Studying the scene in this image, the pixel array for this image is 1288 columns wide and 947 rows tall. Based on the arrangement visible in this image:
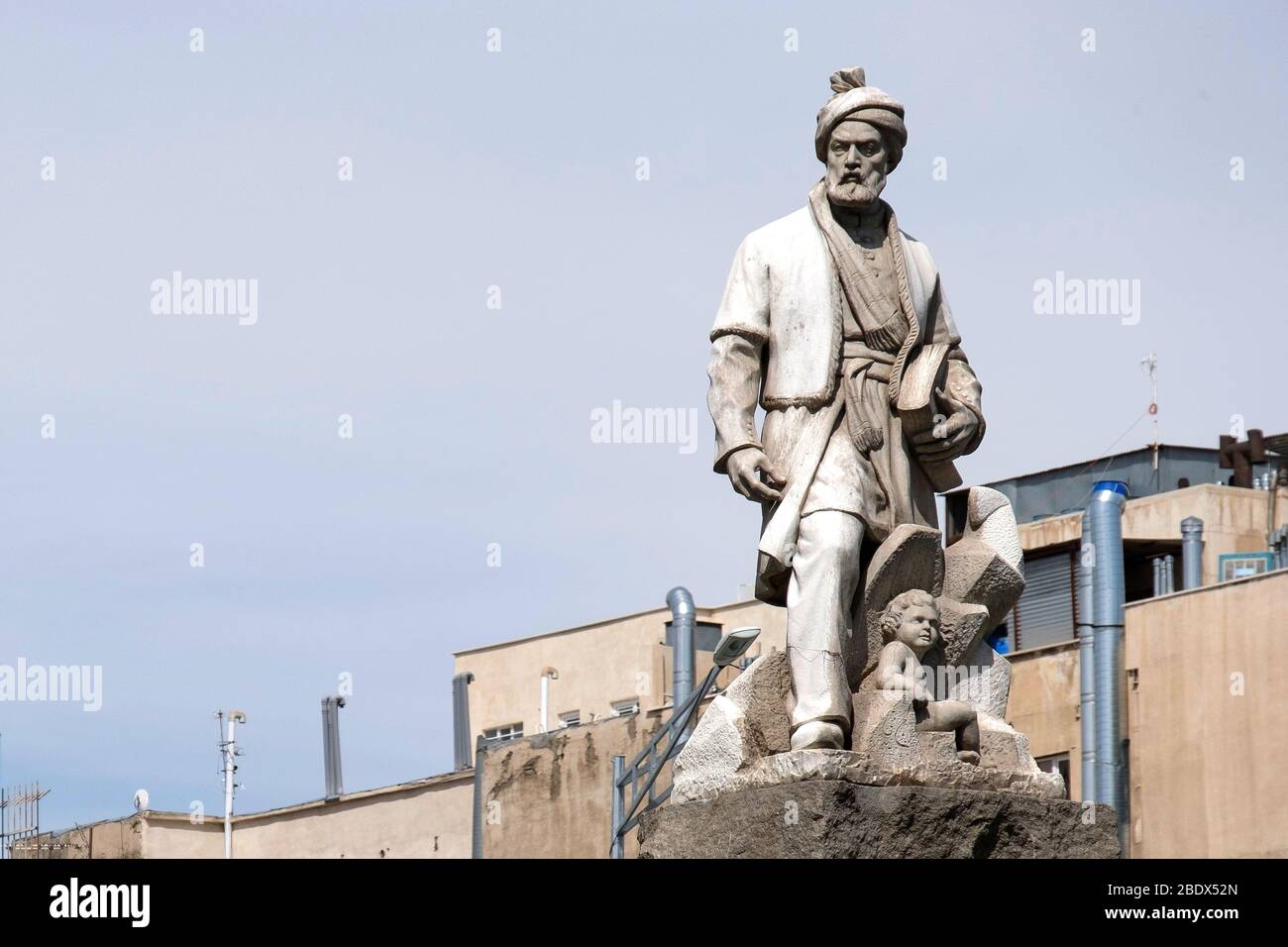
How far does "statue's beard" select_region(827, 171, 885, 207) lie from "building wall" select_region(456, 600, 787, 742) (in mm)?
31906

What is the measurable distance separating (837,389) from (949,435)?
489 mm

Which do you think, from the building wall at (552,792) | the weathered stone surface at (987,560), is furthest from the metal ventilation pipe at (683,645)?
the weathered stone surface at (987,560)

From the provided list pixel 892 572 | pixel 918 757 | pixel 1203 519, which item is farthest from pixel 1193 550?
pixel 918 757

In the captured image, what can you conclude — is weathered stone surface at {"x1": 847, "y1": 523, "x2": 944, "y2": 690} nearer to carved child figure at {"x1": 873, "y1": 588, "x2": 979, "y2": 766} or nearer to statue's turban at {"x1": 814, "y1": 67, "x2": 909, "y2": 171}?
carved child figure at {"x1": 873, "y1": 588, "x2": 979, "y2": 766}

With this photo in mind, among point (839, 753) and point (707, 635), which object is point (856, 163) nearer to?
point (839, 753)

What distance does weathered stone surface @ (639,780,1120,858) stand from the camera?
11.3 m

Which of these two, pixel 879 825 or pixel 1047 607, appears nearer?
pixel 879 825

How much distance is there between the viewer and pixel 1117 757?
124 feet

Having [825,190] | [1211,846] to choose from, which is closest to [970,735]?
[825,190]

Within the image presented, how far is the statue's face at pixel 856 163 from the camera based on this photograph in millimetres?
12383

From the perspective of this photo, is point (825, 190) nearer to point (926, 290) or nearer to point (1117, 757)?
point (926, 290)

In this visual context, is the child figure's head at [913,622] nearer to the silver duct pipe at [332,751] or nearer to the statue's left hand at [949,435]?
the statue's left hand at [949,435]

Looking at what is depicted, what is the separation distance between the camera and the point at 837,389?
1225cm

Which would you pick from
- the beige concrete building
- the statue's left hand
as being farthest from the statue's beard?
the beige concrete building
